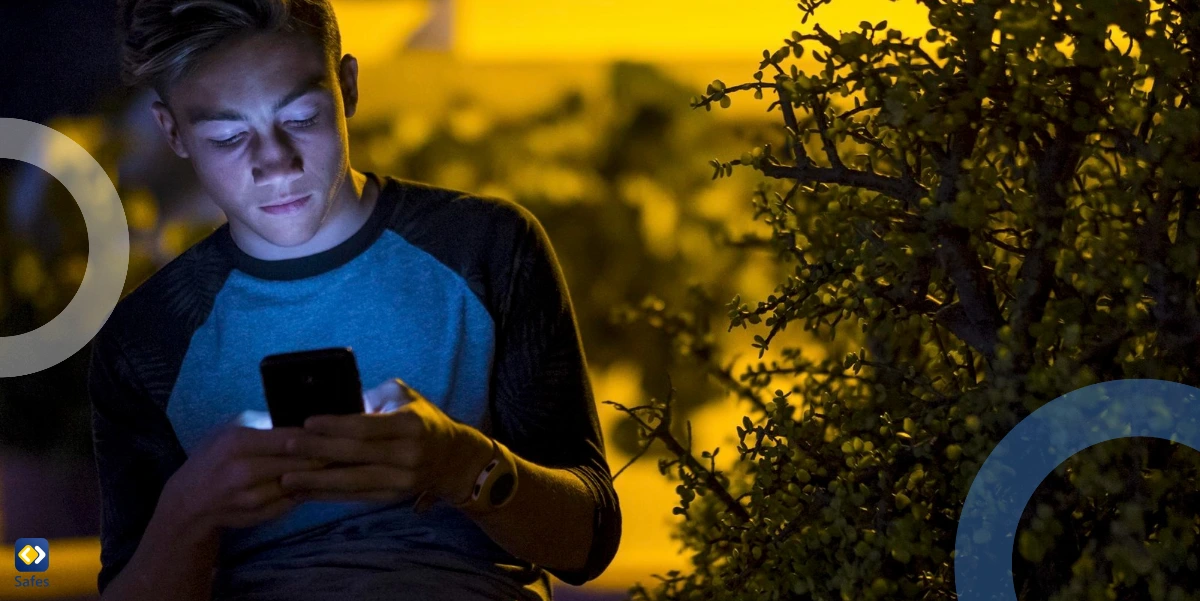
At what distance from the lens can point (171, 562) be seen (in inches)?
39.4

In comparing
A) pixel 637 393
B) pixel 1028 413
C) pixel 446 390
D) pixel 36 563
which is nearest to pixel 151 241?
pixel 36 563

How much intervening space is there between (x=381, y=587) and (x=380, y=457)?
0.62ft

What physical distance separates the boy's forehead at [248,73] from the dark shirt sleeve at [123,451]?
300mm

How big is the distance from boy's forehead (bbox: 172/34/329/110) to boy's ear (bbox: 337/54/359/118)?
0.21 ft

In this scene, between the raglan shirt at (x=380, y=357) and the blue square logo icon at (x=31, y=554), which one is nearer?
the raglan shirt at (x=380, y=357)

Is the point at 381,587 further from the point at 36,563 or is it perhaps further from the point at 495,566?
the point at 36,563

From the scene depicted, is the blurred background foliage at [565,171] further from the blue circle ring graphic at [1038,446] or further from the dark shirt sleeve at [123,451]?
the blue circle ring graphic at [1038,446]

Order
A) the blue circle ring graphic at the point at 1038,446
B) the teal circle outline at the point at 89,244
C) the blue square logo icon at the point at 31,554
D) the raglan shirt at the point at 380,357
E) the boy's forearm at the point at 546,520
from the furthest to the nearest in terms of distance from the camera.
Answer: the teal circle outline at the point at 89,244 < the blue square logo icon at the point at 31,554 < the raglan shirt at the point at 380,357 < the boy's forearm at the point at 546,520 < the blue circle ring graphic at the point at 1038,446

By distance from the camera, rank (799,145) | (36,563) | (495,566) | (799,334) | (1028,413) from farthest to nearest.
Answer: (799,334), (36,563), (495,566), (799,145), (1028,413)

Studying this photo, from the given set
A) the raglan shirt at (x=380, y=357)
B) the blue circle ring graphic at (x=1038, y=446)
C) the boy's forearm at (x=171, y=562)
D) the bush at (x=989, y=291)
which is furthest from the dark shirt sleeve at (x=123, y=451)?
the blue circle ring graphic at (x=1038, y=446)

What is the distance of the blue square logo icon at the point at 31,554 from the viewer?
4.46ft

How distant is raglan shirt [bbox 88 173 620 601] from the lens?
112 centimetres

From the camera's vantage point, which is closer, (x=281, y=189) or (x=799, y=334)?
(x=281, y=189)

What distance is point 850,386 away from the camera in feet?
3.83
